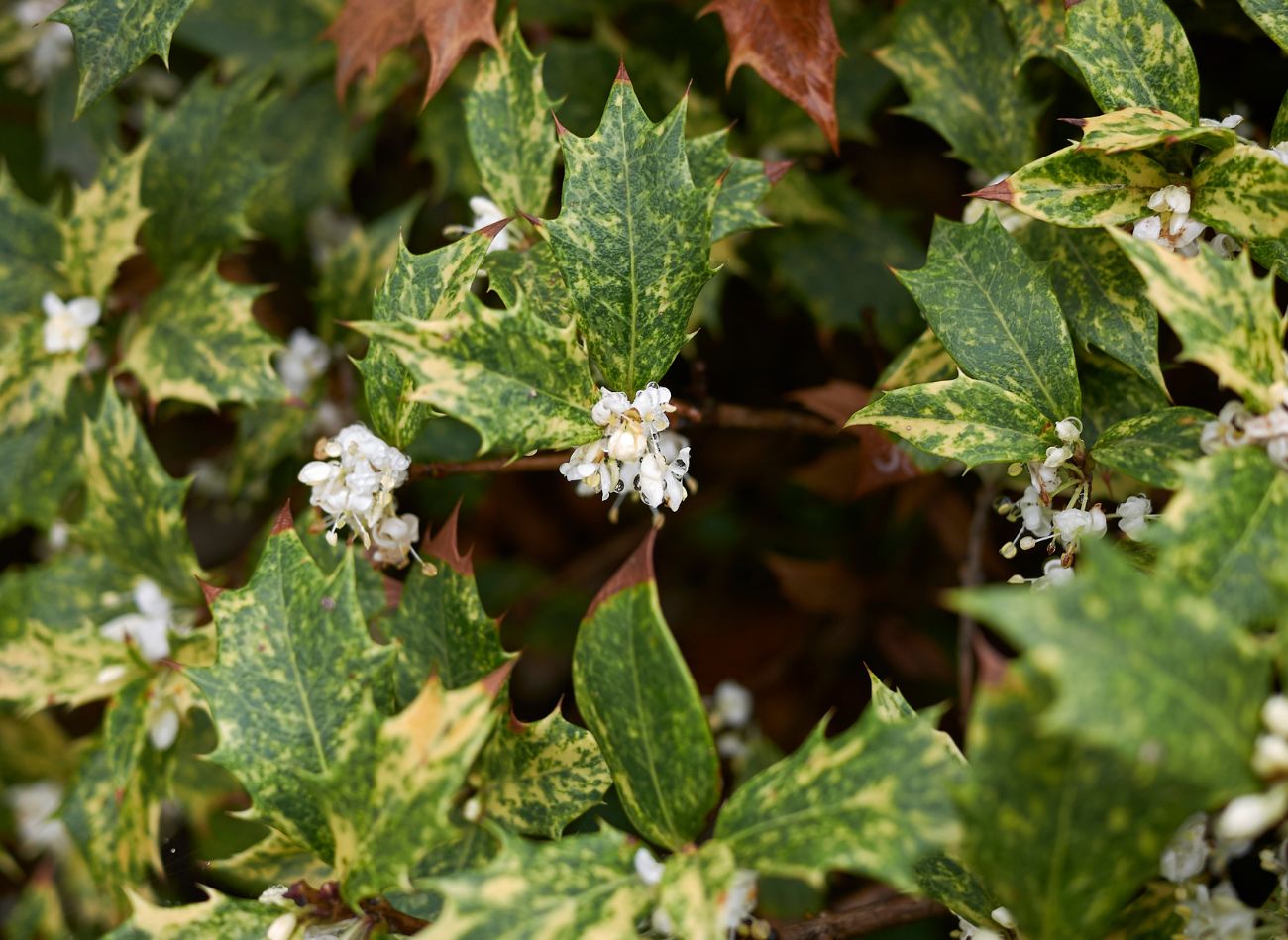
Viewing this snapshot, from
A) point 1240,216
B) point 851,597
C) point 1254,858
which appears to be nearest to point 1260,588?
point 1240,216

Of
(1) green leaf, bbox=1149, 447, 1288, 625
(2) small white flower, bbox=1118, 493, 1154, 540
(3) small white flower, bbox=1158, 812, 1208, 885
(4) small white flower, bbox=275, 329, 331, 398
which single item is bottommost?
(3) small white flower, bbox=1158, 812, 1208, 885

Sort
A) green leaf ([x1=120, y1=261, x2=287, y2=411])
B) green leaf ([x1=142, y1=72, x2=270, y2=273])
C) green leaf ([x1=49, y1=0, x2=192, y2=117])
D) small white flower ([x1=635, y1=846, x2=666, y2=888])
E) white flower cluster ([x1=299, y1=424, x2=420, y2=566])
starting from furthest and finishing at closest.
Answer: green leaf ([x1=142, y1=72, x2=270, y2=273]) < green leaf ([x1=120, y1=261, x2=287, y2=411]) < green leaf ([x1=49, y1=0, x2=192, y2=117]) < white flower cluster ([x1=299, y1=424, x2=420, y2=566]) < small white flower ([x1=635, y1=846, x2=666, y2=888])

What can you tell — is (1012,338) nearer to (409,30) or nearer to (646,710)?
(646,710)

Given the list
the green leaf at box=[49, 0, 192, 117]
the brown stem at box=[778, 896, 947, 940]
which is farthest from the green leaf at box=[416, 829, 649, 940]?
the green leaf at box=[49, 0, 192, 117]

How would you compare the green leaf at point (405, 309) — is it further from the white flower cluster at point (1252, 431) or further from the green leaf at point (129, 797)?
the white flower cluster at point (1252, 431)

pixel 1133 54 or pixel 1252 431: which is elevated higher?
pixel 1133 54

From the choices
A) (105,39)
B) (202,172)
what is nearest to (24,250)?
(202,172)

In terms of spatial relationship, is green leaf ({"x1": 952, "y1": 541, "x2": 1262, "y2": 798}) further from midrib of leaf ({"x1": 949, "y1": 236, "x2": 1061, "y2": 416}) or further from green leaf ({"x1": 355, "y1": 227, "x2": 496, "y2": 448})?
green leaf ({"x1": 355, "y1": 227, "x2": 496, "y2": 448})

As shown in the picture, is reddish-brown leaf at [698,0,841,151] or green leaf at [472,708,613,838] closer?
green leaf at [472,708,613,838]
